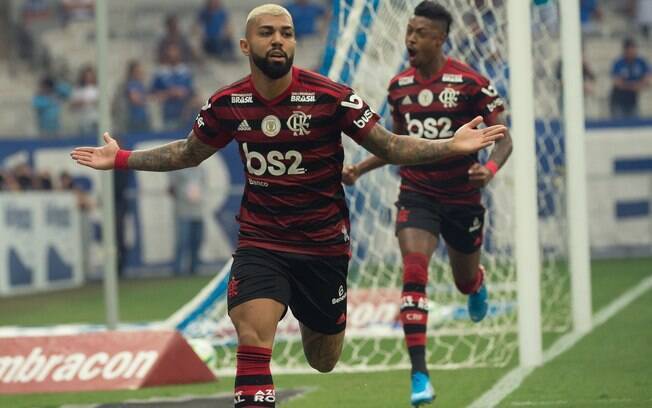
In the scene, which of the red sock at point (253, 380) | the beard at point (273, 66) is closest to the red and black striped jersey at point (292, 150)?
the beard at point (273, 66)

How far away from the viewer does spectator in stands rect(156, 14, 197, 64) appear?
28125mm

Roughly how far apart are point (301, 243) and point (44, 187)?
1697 centimetres

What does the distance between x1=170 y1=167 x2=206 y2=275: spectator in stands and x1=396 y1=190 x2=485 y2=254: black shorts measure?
13.4 meters

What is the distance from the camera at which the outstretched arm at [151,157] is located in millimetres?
7633

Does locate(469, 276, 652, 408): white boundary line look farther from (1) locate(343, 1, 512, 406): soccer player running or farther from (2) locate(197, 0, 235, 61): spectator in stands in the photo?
(2) locate(197, 0, 235, 61): spectator in stands

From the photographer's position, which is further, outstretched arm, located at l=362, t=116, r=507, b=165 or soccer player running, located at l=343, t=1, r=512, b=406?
soccer player running, located at l=343, t=1, r=512, b=406

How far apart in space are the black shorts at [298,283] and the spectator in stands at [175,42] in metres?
20.8

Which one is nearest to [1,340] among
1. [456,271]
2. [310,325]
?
[456,271]

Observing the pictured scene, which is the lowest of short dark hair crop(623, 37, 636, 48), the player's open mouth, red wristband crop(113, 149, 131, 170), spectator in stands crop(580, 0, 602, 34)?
red wristband crop(113, 149, 131, 170)

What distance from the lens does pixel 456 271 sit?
1081 cm

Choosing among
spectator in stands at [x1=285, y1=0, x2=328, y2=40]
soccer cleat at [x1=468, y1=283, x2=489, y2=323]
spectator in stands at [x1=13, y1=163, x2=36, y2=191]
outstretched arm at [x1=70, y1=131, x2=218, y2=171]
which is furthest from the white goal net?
spectator in stands at [x1=285, y1=0, x2=328, y2=40]

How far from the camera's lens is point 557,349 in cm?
1236

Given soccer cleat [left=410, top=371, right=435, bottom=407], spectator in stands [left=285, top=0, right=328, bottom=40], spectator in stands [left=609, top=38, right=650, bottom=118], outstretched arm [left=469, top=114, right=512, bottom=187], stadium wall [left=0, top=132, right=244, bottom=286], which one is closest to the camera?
soccer cleat [left=410, top=371, right=435, bottom=407]

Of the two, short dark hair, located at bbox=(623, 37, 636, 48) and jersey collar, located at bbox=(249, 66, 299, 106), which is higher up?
short dark hair, located at bbox=(623, 37, 636, 48)
